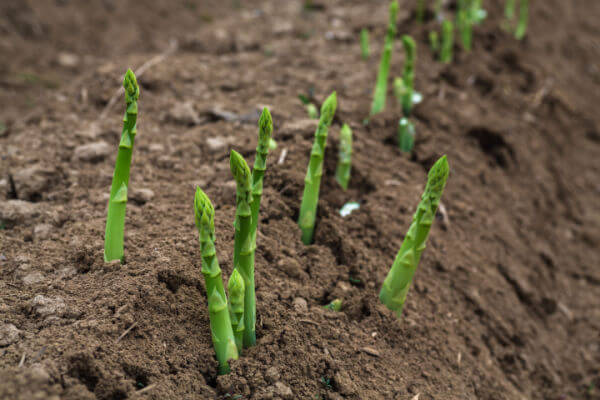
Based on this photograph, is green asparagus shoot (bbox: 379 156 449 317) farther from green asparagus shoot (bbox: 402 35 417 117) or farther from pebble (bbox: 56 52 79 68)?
pebble (bbox: 56 52 79 68)

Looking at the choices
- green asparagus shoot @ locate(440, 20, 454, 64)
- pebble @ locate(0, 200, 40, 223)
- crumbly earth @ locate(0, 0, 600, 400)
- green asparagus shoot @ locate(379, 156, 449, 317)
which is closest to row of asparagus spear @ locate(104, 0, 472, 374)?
green asparagus shoot @ locate(379, 156, 449, 317)

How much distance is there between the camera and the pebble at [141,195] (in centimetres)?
264

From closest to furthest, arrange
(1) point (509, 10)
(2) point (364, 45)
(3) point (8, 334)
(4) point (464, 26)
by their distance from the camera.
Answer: (3) point (8, 334), (2) point (364, 45), (4) point (464, 26), (1) point (509, 10)

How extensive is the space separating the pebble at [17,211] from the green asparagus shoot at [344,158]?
1627 mm

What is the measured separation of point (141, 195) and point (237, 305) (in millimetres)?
1121

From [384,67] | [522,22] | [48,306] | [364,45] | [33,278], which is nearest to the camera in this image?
[48,306]

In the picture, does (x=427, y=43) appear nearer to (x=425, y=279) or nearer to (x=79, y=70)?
(x=425, y=279)

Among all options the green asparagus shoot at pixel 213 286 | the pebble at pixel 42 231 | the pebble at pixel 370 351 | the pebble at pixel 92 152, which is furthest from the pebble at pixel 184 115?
the pebble at pixel 370 351

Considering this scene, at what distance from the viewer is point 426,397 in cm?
215

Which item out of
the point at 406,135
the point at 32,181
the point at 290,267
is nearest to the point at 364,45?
the point at 406,135

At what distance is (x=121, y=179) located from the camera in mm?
2057

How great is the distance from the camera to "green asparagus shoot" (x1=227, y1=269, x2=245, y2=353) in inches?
69.1

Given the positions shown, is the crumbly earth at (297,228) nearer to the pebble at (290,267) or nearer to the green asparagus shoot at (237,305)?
the pebble at (290,267)

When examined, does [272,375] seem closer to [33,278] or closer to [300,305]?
[300,305]
